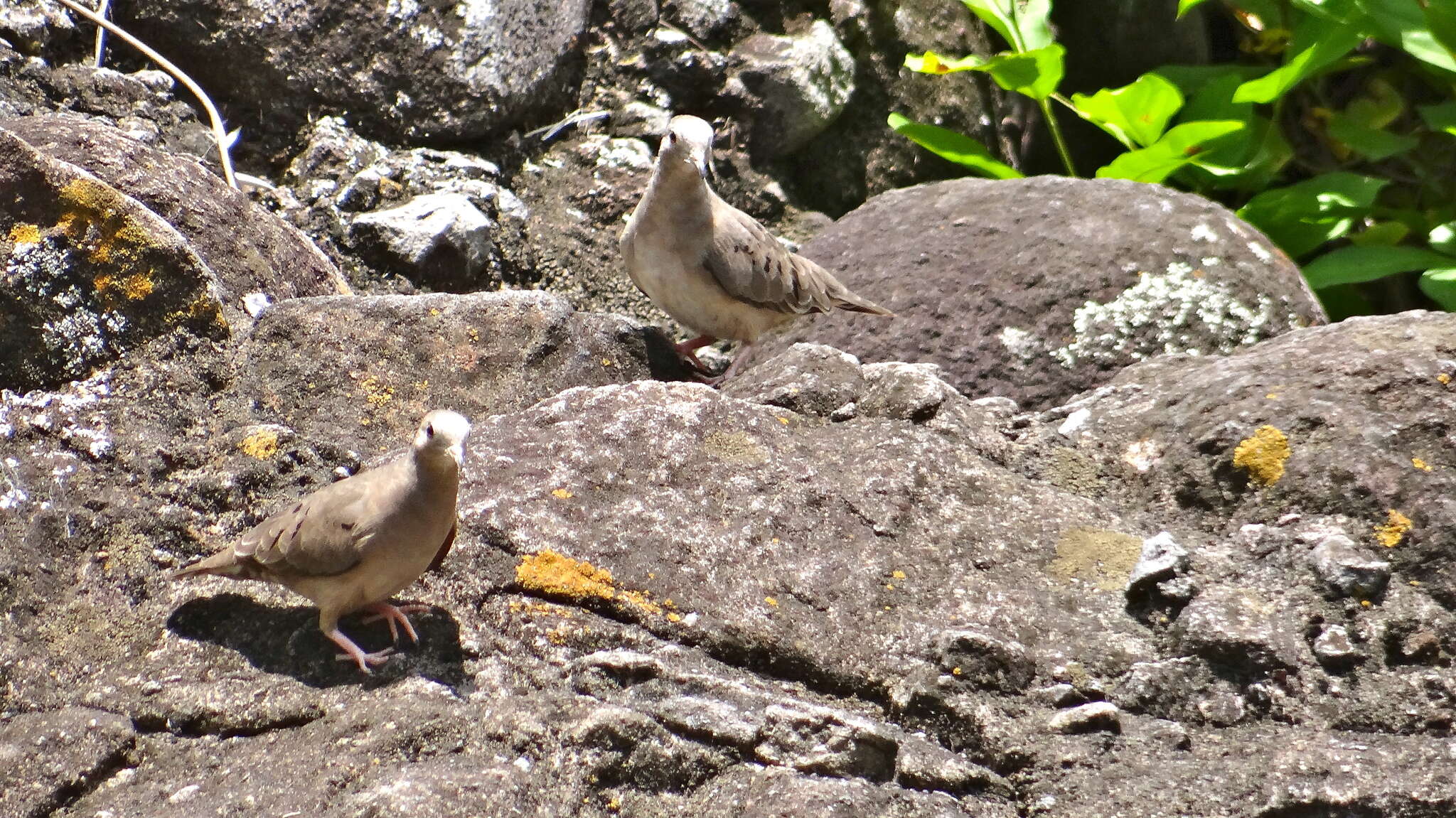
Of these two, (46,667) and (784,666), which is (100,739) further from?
(784,666)

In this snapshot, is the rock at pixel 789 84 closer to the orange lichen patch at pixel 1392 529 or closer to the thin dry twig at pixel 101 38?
the thin dry twig at pixel 101 38

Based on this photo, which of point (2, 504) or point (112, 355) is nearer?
point (2, 504)

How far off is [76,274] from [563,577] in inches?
78.5

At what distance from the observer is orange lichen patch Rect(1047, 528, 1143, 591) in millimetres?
3629

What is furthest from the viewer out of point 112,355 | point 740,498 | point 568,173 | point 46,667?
point 568,173

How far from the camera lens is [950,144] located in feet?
24.2

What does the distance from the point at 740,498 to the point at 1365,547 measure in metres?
1.74

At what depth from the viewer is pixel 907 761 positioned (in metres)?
3.06

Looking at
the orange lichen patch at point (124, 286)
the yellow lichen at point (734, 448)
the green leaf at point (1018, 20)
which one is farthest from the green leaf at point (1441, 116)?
the orange lichen patch at point (124, 286)

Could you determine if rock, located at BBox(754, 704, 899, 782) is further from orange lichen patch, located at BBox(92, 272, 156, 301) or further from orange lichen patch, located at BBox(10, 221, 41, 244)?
orange lichen patch, located at BBox(10, 221, 41, 244)

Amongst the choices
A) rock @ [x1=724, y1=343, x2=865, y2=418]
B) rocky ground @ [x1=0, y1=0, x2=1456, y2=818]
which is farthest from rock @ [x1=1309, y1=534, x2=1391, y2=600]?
rock @ [x1=724, y1=343, x2=865, y2=418]

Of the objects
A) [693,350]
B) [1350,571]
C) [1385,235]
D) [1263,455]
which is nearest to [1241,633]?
[1350,571]

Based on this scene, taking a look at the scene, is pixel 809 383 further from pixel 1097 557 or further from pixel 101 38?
pixel 101 38

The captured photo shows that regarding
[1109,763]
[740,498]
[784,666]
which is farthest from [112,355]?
[1109,763]
